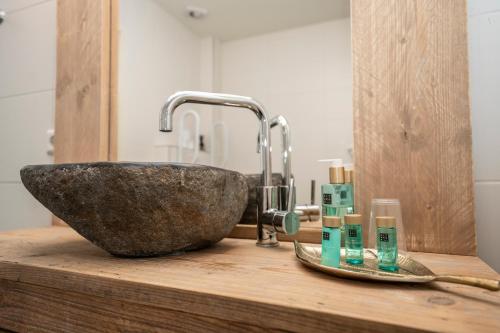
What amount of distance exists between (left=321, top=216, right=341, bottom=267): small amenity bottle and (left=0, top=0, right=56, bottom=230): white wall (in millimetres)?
964

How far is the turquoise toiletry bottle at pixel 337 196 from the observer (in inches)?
25.2

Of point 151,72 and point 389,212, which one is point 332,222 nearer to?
point 389,212

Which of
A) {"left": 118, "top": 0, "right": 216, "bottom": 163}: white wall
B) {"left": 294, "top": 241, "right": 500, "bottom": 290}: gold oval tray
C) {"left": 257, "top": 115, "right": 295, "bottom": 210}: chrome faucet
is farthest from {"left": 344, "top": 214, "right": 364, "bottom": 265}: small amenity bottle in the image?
{"left": 118, "top": 0, "right": 216, "bottom": 163}: white wall

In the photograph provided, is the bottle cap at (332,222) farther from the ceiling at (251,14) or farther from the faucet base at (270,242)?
the ceiling at (251,14)

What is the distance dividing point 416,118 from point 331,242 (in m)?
0.34

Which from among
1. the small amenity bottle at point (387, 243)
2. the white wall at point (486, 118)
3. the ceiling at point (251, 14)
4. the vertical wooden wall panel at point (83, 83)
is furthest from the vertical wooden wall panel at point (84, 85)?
the white wall at point (486, 118)

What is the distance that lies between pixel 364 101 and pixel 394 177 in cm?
17

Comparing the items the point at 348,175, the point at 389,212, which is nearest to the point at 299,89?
the point at 348,175

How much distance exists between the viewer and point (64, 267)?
48 centimetres

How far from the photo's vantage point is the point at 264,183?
0.72m

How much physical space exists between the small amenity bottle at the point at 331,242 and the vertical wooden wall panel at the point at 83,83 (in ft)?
2.47

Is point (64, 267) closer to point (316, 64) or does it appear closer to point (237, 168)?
point (237, 168)

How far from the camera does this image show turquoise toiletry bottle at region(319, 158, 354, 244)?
64cm

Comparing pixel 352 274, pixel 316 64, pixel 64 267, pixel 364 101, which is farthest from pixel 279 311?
pixel 316 64
